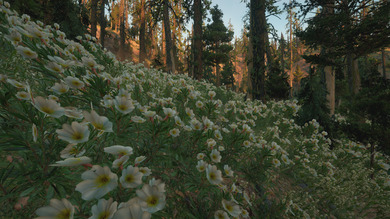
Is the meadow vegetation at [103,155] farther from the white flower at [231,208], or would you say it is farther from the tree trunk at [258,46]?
the tree trunk at [258,46]

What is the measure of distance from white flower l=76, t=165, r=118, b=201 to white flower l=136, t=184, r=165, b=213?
0.46 feet

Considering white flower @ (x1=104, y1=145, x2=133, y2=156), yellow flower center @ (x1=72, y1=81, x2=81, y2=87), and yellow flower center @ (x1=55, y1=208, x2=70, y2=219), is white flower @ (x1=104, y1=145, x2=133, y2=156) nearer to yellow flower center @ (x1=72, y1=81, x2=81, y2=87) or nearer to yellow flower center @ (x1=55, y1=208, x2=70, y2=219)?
yellow flower center @ (x1=55, y1=208, x2=70, y2=219)

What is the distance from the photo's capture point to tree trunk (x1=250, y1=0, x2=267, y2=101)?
242 inches

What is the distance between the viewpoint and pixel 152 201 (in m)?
0.87

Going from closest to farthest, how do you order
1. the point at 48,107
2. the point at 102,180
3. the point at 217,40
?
the point at 102,180 → the point at 48,107 → the point at 217,40

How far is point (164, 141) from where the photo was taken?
1455 millimetres

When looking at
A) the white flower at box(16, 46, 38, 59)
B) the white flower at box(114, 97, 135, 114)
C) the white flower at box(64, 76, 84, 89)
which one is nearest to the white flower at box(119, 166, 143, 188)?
the white flower at box(114, 97, 135, 114)

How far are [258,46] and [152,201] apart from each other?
660cm

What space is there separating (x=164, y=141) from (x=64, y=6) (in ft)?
25.6

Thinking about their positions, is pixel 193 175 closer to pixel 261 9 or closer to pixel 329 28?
pixel 261 9

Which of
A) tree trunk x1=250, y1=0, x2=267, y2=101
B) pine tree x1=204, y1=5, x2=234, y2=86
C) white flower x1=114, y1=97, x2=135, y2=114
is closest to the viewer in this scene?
white flower x1=114, y1=97, x2=135, y2=114

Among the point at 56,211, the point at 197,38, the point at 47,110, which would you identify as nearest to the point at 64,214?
the point at 56,211

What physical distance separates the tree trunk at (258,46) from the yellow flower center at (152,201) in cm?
629

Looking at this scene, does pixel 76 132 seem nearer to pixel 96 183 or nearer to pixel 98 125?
pixel 98 125
